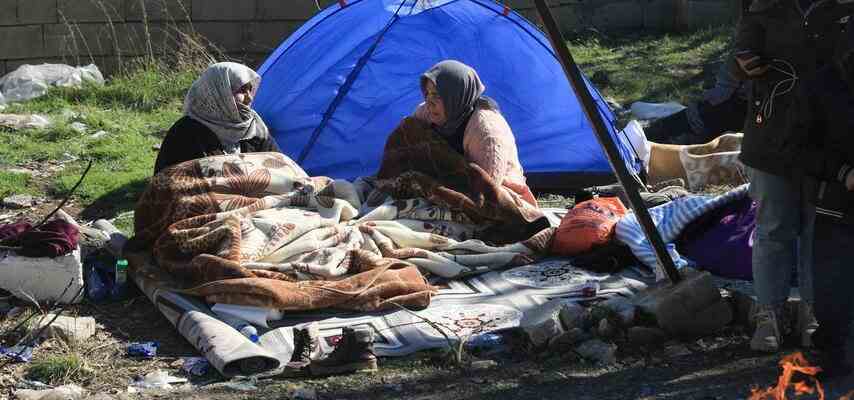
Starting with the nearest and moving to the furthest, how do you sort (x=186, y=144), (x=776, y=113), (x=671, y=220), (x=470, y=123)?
(x=776, y=113) → (x=671, y=220) → (x=186, y=144) → (x=470, y=123)

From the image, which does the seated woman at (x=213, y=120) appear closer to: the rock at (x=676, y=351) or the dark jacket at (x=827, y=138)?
the rock at (x=676, y=351)

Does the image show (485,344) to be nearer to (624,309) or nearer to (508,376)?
(508,376)

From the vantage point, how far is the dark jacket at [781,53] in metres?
3.78

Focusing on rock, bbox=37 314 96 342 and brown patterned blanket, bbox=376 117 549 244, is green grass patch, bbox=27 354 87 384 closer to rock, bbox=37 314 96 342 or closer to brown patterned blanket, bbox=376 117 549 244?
rock, bbox=37 314 96 342

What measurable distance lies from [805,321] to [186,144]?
301cm

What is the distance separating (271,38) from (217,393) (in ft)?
19.5

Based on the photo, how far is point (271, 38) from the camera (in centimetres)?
945

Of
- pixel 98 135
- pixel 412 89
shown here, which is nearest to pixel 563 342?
pixel 412 89

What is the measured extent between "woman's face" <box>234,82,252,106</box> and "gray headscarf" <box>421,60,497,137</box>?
888mm

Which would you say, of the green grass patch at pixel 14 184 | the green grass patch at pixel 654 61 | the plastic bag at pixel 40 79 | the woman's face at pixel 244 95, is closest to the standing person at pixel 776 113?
the woman's face at pixel 244 95

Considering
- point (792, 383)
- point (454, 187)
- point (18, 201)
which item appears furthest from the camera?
point (18, 201)

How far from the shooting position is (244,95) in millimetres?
5770

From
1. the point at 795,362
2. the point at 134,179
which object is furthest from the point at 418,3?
the point at 795,362

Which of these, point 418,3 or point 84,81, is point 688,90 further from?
point 84,81
